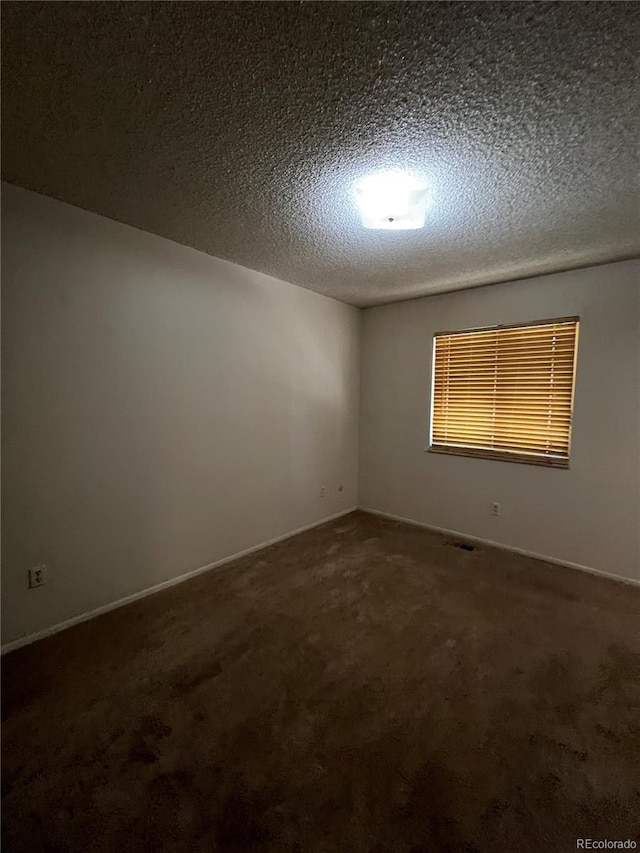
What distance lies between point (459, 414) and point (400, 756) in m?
2.83

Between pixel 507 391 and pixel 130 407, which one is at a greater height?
pixel 507 391

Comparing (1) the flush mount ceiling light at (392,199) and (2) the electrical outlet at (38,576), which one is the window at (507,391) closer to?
(1) the flush mount ceiling light at (392,199)

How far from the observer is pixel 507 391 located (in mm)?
3252

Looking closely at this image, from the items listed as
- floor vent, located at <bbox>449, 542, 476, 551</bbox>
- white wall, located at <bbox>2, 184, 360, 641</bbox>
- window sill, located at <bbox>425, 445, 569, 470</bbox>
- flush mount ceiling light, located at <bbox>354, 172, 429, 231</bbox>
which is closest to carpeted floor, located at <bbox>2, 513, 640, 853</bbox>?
white wall, located at <bbox>2, 184, 360, 641</bbox>

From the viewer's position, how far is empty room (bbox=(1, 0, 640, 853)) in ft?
3.66

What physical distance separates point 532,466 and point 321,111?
2.99m

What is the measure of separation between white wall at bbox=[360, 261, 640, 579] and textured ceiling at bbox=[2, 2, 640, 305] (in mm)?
767

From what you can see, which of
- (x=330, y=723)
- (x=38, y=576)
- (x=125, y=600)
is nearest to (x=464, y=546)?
(x=330, y=723)

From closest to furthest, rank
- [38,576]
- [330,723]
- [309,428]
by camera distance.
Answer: [330,723], [38,576], [309,428]

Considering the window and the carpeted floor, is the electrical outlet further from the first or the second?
the window

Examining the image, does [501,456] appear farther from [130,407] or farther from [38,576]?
[38,576]

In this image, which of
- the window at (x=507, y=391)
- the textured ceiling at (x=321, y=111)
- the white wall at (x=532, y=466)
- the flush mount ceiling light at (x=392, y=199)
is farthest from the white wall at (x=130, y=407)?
the window at (x=507, y=391)

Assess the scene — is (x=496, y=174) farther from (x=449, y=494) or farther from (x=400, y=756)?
(x=449, y=494)

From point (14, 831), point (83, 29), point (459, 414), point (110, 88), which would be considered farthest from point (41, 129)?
point (459, 414)
